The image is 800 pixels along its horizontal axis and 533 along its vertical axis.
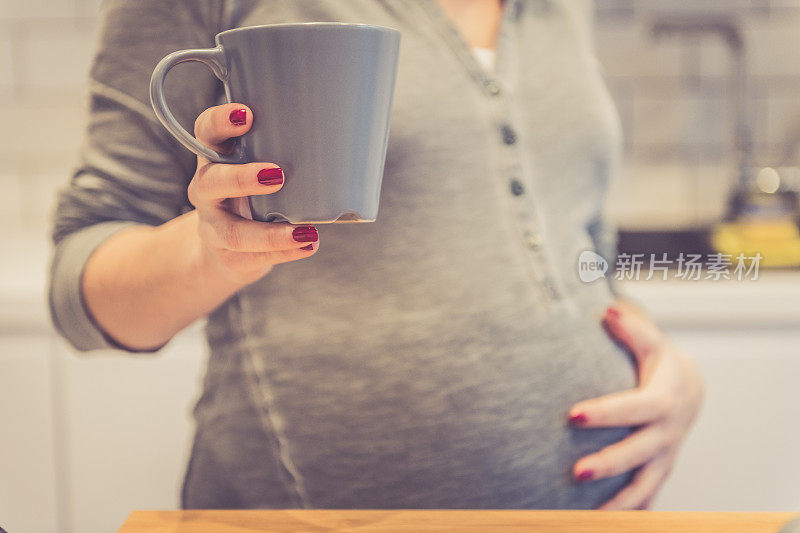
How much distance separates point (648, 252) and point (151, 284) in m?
0.87

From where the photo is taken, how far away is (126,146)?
0.38 m

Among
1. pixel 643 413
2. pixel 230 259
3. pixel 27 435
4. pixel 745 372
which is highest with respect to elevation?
pixel 230 259

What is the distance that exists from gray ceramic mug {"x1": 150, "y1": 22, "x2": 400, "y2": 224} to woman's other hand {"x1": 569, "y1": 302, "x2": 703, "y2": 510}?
251 millimetres

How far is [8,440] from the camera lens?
882mm

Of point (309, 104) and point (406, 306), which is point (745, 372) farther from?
point (309, 104)

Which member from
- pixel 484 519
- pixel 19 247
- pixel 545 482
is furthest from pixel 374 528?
pixel 19 247

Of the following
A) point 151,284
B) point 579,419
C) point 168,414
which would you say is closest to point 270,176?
point 151,284

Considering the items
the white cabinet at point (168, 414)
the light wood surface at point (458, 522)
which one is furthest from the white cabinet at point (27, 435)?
the light wood surface at point (458, 522)

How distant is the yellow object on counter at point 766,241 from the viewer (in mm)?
936

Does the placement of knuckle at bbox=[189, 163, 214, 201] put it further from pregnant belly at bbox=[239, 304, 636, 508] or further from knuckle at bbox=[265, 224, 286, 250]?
pregnant belly at bbox=[239, 304, 636, 508]

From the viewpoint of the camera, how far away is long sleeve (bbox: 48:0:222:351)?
37 cm

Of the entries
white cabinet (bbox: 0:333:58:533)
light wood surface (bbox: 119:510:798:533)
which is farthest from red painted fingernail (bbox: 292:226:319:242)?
white cabinet (bbox: 0:333:58:533)

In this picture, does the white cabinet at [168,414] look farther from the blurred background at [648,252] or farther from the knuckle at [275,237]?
the knuckle at [275,237]

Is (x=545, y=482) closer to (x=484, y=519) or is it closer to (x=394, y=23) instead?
(x=484, y=519)
